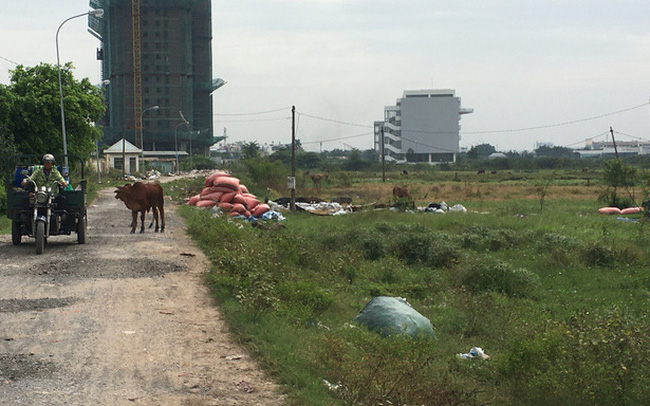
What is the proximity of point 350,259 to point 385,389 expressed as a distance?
11.1 m

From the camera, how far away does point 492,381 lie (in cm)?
891

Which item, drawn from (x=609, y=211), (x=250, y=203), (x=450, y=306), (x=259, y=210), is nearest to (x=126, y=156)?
(x=250, y=203)

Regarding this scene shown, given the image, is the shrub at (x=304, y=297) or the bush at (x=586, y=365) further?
the shrub at (x=304, y=297)

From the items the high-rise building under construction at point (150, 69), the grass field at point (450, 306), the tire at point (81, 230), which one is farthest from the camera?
the high-rise building under construction at point (150, 69)

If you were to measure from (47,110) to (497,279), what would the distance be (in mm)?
26254

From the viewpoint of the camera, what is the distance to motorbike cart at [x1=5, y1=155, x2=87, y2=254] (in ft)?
48.5

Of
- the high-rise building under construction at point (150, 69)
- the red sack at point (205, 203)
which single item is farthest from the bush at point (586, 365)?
the high-rise building under construction at point (150, 69)

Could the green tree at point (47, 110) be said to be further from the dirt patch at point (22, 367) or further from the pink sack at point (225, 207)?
the dirt patch at point (22, 367)

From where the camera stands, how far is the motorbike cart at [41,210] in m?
14.8

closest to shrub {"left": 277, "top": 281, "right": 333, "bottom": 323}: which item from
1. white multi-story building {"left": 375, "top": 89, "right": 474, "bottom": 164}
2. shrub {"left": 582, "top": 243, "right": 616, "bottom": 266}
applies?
shrub {"left": 582, "top": 243, "right": 616, "bottom": 266}

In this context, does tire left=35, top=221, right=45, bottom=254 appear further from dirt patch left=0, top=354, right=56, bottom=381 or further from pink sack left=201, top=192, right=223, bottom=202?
pink sack left=201, top=192, right=223, bottom=202

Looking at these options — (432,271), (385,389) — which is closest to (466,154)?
(432,271)

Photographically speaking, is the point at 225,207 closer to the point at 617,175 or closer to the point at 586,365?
the point at 617,175

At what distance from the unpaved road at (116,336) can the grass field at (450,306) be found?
47cm
